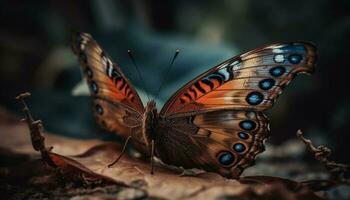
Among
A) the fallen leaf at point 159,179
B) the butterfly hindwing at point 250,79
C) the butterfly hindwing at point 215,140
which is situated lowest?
the fallen leaf at point 159,179

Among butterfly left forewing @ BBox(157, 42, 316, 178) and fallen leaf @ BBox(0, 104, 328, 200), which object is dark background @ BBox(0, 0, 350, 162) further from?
butterfly left forewing @ BBox(157, 42, 316, 178)

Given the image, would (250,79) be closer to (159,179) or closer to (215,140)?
(215,140)

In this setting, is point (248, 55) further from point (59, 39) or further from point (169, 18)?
point (59, 39)

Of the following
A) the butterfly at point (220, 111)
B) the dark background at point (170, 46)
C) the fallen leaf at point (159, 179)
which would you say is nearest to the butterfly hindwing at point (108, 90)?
the butterfly at point (220, 111)

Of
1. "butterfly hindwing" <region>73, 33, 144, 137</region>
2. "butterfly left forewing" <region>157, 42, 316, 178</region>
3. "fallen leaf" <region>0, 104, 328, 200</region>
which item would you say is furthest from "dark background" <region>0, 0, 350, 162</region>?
"butterfly left forewing" <region>157, 42, 316, 178</region>

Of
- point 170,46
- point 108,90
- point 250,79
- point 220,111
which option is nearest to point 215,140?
point 220,111

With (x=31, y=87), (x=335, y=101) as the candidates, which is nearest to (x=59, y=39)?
(x=31, y=87)

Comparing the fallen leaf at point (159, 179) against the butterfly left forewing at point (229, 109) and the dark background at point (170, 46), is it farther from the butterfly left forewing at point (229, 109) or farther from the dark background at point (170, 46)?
the dark background at point (170, 46)
